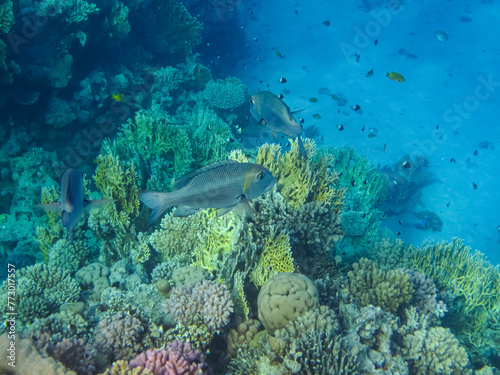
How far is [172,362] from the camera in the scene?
238cm

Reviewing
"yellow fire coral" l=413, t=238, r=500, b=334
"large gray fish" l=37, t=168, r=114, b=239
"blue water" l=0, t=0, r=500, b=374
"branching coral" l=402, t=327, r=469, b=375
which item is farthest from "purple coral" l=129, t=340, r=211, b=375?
"yellow fire coral" l=413, t=238, r=500, b=334

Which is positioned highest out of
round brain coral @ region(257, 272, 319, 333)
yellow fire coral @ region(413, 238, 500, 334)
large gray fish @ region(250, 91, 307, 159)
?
large gray fish @ region(250, 91, 307, 159)

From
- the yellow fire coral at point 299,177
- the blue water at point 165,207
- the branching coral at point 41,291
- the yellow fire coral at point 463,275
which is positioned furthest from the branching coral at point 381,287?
the branching coral at point 41,291

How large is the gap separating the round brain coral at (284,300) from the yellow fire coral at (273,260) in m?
0.51

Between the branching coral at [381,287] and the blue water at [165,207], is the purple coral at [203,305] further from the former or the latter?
the branching coral at [381,287]

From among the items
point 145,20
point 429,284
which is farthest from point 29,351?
point 145,20

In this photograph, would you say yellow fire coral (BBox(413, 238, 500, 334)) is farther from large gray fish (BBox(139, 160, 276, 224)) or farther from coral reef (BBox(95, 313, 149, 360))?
coral reef (BBox(95, 313, 149, 360))

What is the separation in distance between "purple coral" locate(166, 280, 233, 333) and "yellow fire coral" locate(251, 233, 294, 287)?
67 cm

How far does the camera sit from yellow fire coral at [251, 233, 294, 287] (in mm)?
3788

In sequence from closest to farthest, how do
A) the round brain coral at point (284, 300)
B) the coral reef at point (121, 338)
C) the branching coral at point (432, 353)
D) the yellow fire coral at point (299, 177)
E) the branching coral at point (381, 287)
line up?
the coral reef at point (121, 338) → the round brain coral at point (284, 300) → the branching coral at point (432, 353) → the branching coral at point (381, 287) → the yellow fire coral at point (299, 177)

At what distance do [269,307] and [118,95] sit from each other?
8254 millimetres

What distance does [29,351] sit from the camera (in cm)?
206

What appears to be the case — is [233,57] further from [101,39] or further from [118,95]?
[118,95]

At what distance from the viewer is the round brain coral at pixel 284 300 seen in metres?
3.01
